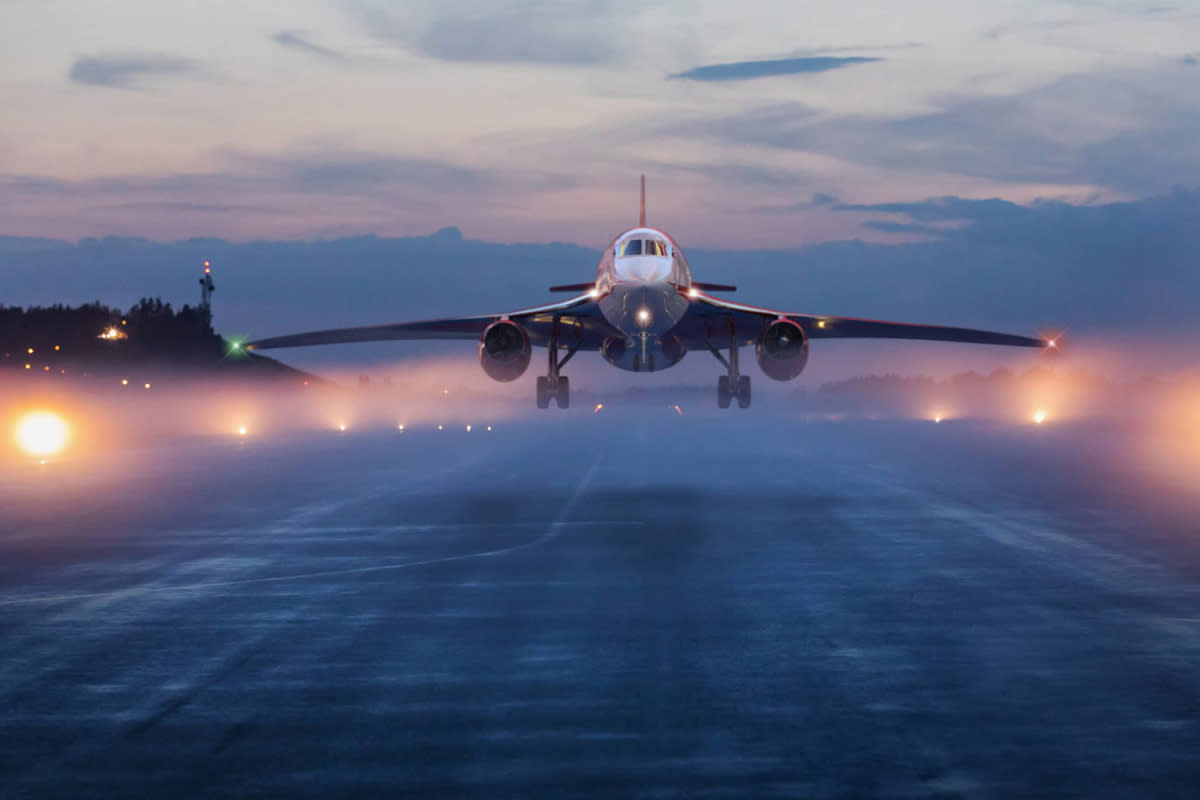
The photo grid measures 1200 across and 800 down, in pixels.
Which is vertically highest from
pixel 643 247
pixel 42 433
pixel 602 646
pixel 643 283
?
pixel 643 247

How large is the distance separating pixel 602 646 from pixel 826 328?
2603cm

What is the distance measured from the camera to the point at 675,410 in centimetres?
11894

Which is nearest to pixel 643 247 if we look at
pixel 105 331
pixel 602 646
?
pixel 602 646

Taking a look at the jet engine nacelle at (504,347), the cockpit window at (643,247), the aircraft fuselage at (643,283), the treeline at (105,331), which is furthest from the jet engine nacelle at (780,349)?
the treeline at (105,331)

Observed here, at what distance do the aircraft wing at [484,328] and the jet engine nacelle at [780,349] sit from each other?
181 inches

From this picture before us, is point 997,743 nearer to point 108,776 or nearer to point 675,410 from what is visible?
point 108,776

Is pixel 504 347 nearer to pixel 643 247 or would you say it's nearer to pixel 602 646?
pixel 643 247

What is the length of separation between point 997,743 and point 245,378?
200 meters

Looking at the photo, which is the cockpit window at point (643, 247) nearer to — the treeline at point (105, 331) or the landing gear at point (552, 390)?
the landing gear at point (552, 390)

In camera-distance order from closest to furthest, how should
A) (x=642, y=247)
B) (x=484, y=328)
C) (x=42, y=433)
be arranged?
(x=642, y=247) < (x=484, y=328) < (x=42, y=433)

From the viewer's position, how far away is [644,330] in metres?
30.5

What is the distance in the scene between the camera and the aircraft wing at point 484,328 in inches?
1308

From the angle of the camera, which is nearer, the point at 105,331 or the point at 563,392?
the point at 563,392

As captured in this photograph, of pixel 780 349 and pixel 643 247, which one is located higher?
pixel 643 247
